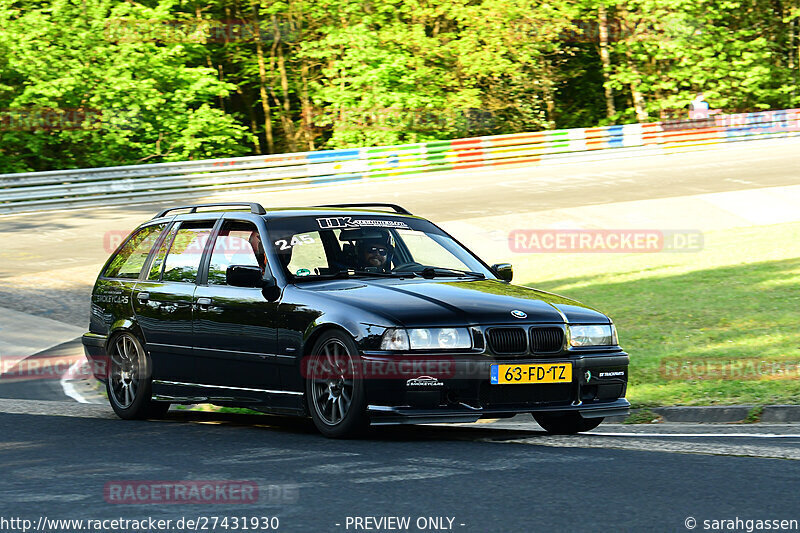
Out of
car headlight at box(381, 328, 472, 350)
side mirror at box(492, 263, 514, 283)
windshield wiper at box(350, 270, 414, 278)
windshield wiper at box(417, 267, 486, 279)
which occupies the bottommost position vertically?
car headlight at box(381, 328, 472, 350)

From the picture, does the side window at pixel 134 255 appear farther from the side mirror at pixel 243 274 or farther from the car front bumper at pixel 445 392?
the car front bumper at pixel 445 392

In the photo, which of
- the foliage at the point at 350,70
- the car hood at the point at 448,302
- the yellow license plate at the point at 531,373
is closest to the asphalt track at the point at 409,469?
the yellow license plate at the point at 531,373

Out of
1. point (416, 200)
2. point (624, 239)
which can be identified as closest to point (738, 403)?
point (624, 239)

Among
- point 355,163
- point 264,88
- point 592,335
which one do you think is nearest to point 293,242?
point 592,335

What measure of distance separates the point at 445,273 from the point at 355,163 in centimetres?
2399

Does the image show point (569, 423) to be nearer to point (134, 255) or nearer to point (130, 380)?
point (130, 380)

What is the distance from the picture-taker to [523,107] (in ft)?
134

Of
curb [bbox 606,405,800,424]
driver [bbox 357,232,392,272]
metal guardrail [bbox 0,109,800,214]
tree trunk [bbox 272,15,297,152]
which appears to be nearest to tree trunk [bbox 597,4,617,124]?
metal guardrail [bbox 0,109,800,214]

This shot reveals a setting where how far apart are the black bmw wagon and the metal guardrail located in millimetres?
19685

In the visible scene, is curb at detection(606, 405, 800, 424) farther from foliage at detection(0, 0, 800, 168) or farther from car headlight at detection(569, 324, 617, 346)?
foliage at detection(0, 0, 800, 168)

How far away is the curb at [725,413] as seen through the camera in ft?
28.2

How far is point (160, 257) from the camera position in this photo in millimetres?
9414

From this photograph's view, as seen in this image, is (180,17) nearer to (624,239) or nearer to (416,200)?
(416,200)

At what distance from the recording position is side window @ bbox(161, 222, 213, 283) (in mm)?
8966
